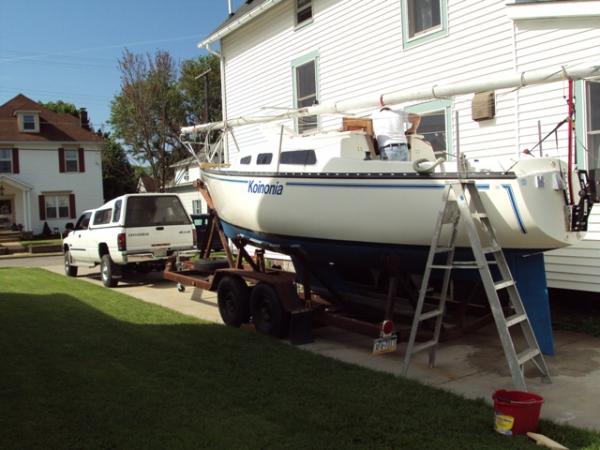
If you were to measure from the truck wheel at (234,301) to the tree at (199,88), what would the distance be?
35542 millimetres

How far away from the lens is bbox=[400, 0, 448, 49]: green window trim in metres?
9.95

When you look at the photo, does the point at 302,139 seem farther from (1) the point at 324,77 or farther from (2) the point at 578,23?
(1) the point at 324,77

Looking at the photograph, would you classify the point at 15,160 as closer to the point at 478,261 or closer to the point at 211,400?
the point at 211,400

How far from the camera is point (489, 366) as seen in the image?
6363 mm

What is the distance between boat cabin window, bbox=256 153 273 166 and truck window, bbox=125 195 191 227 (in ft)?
15.9

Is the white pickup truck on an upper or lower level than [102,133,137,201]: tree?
lower

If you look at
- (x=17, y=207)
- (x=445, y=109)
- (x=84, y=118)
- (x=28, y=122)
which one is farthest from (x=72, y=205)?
(x=445, y=109)

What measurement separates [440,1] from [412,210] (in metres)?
5.41

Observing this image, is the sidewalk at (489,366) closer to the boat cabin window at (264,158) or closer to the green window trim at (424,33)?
the boat cabin window at (264,158)

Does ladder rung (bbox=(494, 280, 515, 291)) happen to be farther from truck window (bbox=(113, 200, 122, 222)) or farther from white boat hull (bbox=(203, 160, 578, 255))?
truck window (bbox=(113, 200, 122, 222))

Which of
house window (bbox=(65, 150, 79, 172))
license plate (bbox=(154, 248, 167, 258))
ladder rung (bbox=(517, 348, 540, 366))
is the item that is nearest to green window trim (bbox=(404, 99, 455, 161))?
ladder rung (bbox=(517, 348, 540, 366))

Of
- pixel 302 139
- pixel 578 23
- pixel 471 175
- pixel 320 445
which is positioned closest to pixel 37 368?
pixel 320 445

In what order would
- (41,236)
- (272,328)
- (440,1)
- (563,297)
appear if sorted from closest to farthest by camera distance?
1. (272,328)
2. (563,297)
3. (440,1)
4. (41,236)

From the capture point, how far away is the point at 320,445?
4160 mm
